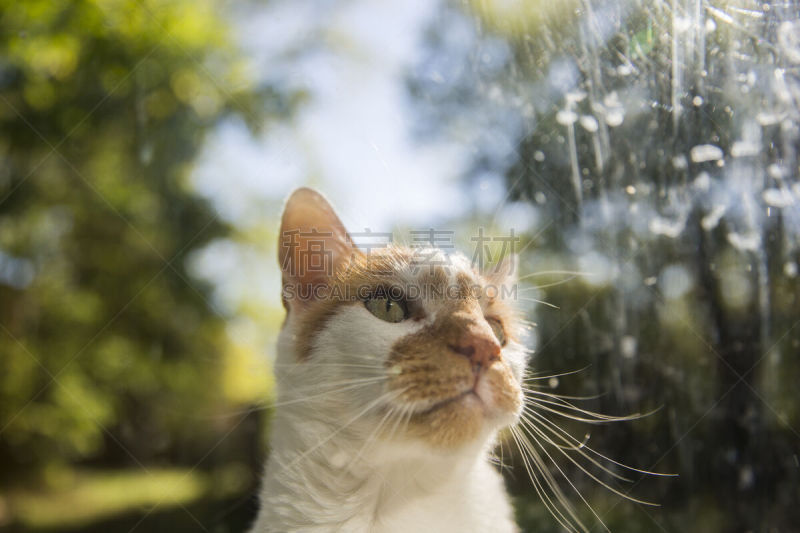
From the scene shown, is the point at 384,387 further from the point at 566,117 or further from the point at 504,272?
the point at 566,117

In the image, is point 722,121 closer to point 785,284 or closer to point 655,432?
point 785,284

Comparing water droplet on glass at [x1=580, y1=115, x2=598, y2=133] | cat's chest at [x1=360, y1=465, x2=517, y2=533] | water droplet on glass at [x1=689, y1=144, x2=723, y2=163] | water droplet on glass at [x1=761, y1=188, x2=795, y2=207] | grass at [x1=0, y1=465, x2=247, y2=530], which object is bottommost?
grass at [x1=0, y1=465, x2=247, y2=530]

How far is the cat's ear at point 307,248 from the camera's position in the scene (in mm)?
835

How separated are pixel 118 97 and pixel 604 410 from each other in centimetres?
169

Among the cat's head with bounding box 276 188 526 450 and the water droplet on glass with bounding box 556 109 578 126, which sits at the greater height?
the water droplet on glass with bounding box 556 109 578 126

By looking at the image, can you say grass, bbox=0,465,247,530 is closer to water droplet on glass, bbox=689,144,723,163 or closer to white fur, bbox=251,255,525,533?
white fur, bbox=251,255,525,533

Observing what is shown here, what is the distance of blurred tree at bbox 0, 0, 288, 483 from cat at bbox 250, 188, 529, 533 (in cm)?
72

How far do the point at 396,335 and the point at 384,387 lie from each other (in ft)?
0.28

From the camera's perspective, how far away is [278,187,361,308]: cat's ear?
0.84 meters

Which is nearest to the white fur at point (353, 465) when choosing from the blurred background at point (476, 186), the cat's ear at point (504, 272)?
the blurred background at point (476, 186)

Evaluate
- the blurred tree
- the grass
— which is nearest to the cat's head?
the blurred tree

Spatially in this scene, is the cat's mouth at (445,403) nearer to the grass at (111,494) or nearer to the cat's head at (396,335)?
the cat's head at (396,335)

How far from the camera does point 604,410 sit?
82 centimetres

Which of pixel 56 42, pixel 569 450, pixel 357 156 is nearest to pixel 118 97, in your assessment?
pixel 56 42
